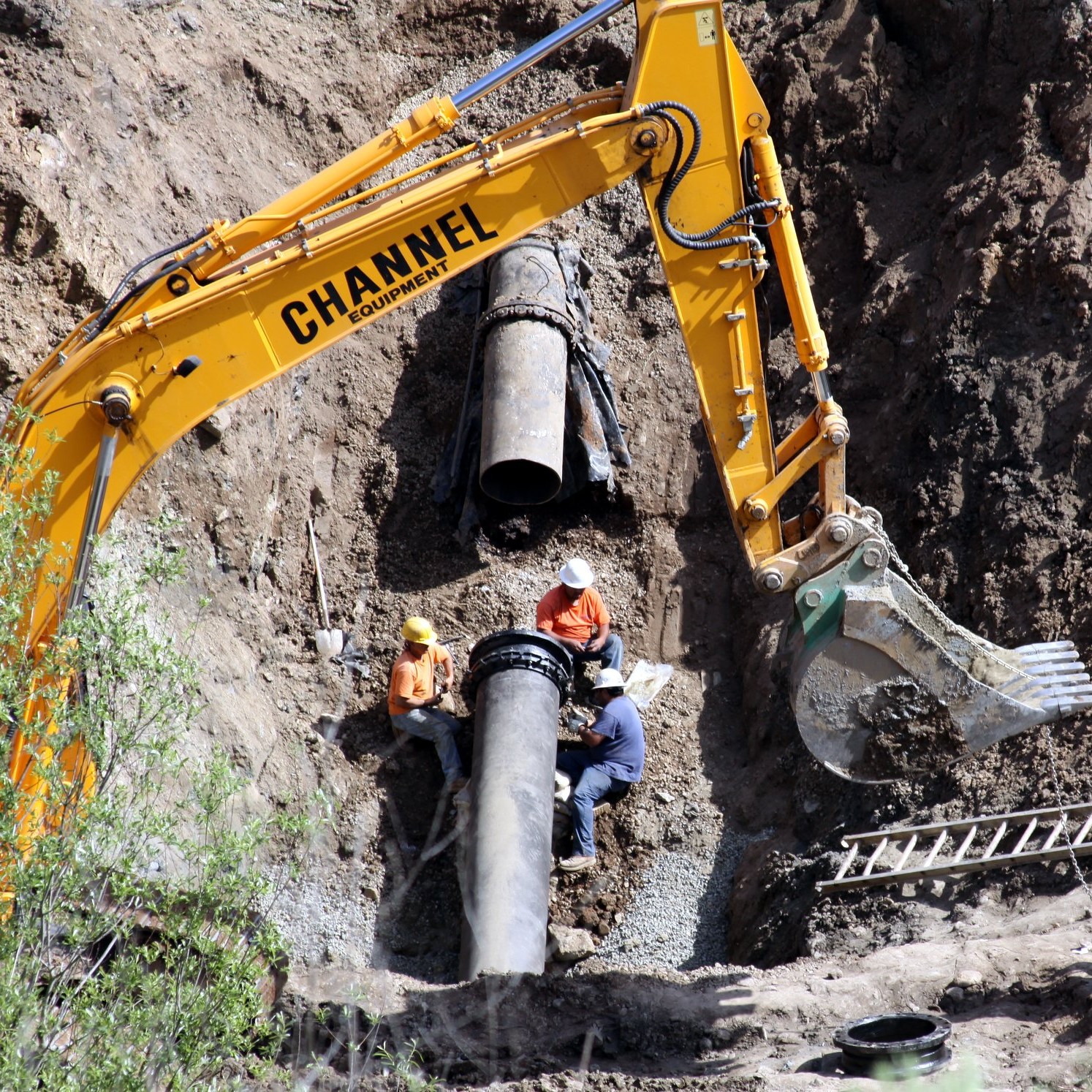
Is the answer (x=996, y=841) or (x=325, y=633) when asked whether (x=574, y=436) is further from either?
(x=996, y=841)

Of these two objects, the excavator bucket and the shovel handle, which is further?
the shovel handle

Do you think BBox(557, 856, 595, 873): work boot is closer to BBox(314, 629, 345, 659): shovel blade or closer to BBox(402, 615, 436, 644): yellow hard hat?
BBox(402, 615, 436, 644): yellow hard hat

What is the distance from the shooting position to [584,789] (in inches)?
376

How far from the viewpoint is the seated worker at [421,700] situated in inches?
392

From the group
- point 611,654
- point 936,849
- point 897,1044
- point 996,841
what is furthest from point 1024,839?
point 611,654

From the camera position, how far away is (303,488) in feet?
37.6

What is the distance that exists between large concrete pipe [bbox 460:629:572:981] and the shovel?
4.16ft

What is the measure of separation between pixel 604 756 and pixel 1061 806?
10.8ft

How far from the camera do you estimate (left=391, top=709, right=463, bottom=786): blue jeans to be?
9.95 m

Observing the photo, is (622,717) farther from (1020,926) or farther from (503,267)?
(503,267)

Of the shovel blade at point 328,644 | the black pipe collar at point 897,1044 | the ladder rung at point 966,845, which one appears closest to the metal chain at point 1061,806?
the ladder rung at point 966,845

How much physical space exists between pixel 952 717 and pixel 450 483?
6335 millimetres

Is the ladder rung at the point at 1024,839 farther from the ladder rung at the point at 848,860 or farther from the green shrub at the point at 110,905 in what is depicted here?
the green shrub at the point at 110,905

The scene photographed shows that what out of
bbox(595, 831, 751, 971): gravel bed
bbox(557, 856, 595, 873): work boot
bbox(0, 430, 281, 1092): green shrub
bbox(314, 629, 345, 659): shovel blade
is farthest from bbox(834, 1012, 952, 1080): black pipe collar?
bbox(314, 629, 345, 659): shovel blade
